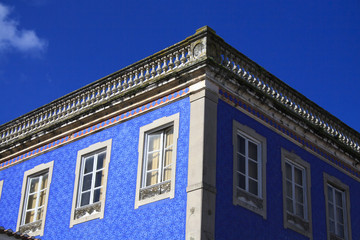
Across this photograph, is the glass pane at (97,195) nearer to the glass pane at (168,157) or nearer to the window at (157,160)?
the window at (157,160)

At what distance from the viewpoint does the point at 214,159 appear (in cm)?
1283

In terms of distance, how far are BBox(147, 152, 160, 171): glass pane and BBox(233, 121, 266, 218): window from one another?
164 cm

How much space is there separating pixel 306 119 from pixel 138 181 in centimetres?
467

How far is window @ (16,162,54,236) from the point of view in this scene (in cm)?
1548

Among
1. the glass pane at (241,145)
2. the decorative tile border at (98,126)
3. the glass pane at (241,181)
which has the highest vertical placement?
the decorative tile border at (98,126)

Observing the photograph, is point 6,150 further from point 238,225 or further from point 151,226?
point 238,225

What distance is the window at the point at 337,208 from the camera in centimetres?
1559

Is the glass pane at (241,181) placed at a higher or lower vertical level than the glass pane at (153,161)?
lower

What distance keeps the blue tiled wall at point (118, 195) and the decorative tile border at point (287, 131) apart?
39.7 inches

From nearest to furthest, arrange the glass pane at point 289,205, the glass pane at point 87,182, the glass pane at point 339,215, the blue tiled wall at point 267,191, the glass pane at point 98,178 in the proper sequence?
the blue tiled wall at point 267,191 < the glass pane at point 289,205 < the glass pane at point 98,178 < the glass pane at point 87,182 < the glass pane at point 339,215

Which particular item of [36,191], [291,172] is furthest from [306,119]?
[36,191]

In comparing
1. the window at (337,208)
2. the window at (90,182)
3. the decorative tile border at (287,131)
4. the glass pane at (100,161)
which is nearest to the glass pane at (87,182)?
the window at (90,182)

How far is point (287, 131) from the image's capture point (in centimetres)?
1516

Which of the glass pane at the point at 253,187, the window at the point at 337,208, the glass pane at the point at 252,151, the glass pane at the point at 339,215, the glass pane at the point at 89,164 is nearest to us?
the glass pane at the point at 253,187
